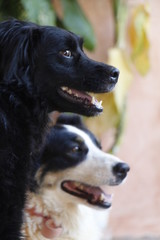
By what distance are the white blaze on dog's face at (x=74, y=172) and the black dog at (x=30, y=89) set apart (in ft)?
2.03

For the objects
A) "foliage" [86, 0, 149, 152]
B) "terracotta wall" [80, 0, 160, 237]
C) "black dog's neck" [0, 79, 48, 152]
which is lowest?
"terracotta wall" [80, 0, 160, 237]

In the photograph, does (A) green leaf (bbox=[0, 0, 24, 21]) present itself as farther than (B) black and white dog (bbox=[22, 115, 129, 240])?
Yes

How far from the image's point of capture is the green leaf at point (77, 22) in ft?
11.9

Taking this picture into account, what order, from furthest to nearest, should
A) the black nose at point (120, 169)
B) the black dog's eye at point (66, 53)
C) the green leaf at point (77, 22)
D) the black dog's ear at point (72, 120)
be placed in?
the green leaf at point (77, 22)
the black dog's ear at point (72, 120)
the black nose at point (120, 169)
the black dog's eye at point (66, 53)

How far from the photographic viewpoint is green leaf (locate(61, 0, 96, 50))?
3.63m

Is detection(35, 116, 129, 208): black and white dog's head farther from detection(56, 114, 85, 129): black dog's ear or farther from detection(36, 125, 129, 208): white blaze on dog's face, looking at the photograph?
detection(56, 114, 85, 129): black dog's ear

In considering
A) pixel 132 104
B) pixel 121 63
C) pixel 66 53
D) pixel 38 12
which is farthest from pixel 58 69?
pixel 132 104

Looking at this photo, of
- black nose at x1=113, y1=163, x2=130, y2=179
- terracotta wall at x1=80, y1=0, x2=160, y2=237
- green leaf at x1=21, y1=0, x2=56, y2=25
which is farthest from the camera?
terracotta wall at x1=80, y1=0, x2=160, y2=237

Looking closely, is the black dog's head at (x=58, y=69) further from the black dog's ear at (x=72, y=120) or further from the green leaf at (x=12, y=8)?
the green leaf at (x=12, y=8)

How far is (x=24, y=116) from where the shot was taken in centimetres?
184

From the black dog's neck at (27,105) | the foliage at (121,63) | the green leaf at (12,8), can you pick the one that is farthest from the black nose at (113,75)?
the foliage at (121,63)

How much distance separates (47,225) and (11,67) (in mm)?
933

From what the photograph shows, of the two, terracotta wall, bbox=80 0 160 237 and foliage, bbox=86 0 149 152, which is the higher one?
foliage, bbox=86 0 149 152

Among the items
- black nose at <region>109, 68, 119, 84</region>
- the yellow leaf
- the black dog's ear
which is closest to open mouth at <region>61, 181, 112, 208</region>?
the black dog's ear
